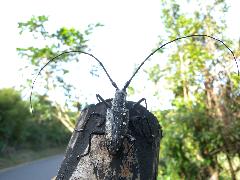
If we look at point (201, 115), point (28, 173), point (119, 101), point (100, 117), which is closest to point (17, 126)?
point (28, 173)

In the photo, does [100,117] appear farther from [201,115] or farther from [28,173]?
[28,173]

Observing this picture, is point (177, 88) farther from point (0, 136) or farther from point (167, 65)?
point (0, 136)

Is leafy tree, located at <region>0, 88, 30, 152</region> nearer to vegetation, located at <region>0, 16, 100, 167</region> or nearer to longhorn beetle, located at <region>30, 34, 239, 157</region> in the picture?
vegetation, located at <region>0, 16, 100, 167</region>

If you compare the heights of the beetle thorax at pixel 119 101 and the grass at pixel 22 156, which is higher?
the grass at pixel 22 156

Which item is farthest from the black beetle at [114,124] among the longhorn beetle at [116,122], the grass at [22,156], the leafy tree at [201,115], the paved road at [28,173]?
the grass at [22,156]

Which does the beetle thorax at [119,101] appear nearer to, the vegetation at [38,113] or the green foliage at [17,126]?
the vegetation at [38,113]

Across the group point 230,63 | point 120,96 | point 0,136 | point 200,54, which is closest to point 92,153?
point 120,96
